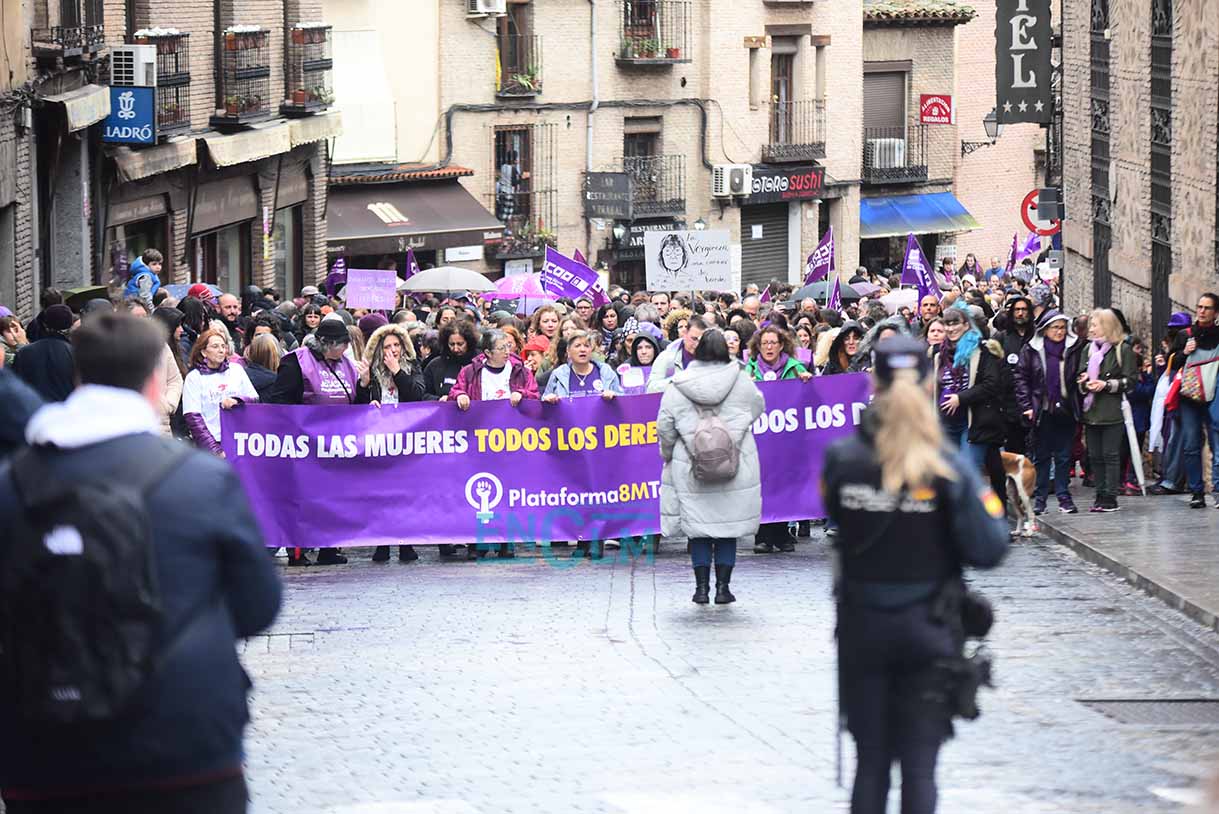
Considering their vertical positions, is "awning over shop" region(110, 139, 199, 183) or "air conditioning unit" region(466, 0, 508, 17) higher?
"air conditioning unit" region(466, 0, 508, 17)

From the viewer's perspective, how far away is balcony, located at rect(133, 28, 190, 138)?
29906 millimetres

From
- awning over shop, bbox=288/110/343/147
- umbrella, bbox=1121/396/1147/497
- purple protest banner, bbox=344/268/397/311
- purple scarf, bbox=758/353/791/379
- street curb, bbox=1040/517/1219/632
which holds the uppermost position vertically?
awning over shop, bbox=288/110/343/147

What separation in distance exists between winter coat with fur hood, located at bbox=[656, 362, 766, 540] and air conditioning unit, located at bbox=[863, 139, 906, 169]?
40.7m

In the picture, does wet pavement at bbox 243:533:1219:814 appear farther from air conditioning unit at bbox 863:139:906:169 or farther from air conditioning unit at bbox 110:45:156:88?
air conditioning unit at bbox 863:139:906:169

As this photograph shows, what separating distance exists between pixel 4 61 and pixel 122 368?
64.0 feet

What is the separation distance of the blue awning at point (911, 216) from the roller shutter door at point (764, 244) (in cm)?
280

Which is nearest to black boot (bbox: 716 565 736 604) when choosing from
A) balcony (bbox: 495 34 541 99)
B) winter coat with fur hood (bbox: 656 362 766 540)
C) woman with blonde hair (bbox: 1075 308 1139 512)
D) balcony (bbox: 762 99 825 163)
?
winter coat with fur hood (bbox: 656 362 766 540)

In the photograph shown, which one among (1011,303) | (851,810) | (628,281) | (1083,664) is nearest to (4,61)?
(1011,303)

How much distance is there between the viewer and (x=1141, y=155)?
972 inches

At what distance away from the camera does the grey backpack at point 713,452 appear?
43.5 feet

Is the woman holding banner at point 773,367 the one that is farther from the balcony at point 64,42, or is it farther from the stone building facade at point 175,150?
the balcony at point 64,42

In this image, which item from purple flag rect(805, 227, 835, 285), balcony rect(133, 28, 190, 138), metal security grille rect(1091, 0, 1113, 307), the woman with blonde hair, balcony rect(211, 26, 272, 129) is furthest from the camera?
balcony rect(211, 26, 272, 129)

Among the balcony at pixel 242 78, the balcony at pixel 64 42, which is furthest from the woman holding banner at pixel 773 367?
the balcony at pixel 242 78

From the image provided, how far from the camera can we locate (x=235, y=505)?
5.09 m
